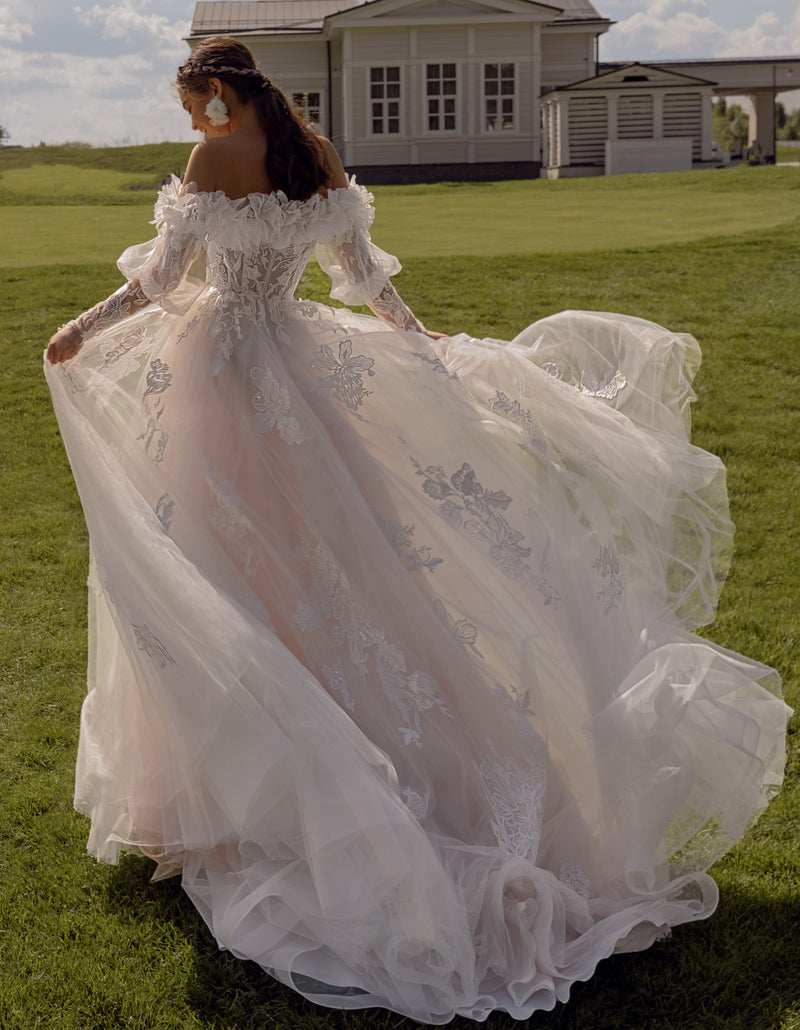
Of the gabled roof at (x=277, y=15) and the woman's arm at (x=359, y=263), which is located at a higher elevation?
the gabled roof at (x=277, y=15)

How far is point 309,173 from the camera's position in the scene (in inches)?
125

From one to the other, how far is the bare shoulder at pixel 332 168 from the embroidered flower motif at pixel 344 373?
52 cm

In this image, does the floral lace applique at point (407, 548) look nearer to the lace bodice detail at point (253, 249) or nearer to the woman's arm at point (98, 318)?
the lace bodice detail at point (253, 249)

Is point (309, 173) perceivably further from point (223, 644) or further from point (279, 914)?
point (279, 914)

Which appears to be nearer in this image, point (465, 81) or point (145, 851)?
Result: point (145, 851)

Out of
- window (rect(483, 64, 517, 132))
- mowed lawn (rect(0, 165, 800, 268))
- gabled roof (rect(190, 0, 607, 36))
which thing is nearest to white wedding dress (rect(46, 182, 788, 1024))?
mowed lawn (rect(0, 165, 800, 268))

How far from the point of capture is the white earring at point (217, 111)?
312 centimetres

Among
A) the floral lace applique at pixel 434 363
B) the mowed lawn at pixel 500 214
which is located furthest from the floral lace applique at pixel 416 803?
the mowed lawn at pixel 500 214

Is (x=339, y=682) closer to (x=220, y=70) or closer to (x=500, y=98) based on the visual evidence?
(x=220, y=70)

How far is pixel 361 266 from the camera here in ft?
11.4

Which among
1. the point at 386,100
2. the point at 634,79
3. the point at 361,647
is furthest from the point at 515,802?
the point at 634,79

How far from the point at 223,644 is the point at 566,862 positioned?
1143 millimetres

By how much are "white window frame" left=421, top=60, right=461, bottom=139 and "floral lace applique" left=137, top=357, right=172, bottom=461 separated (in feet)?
82.5

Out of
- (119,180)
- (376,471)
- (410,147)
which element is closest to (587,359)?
(376,471)
